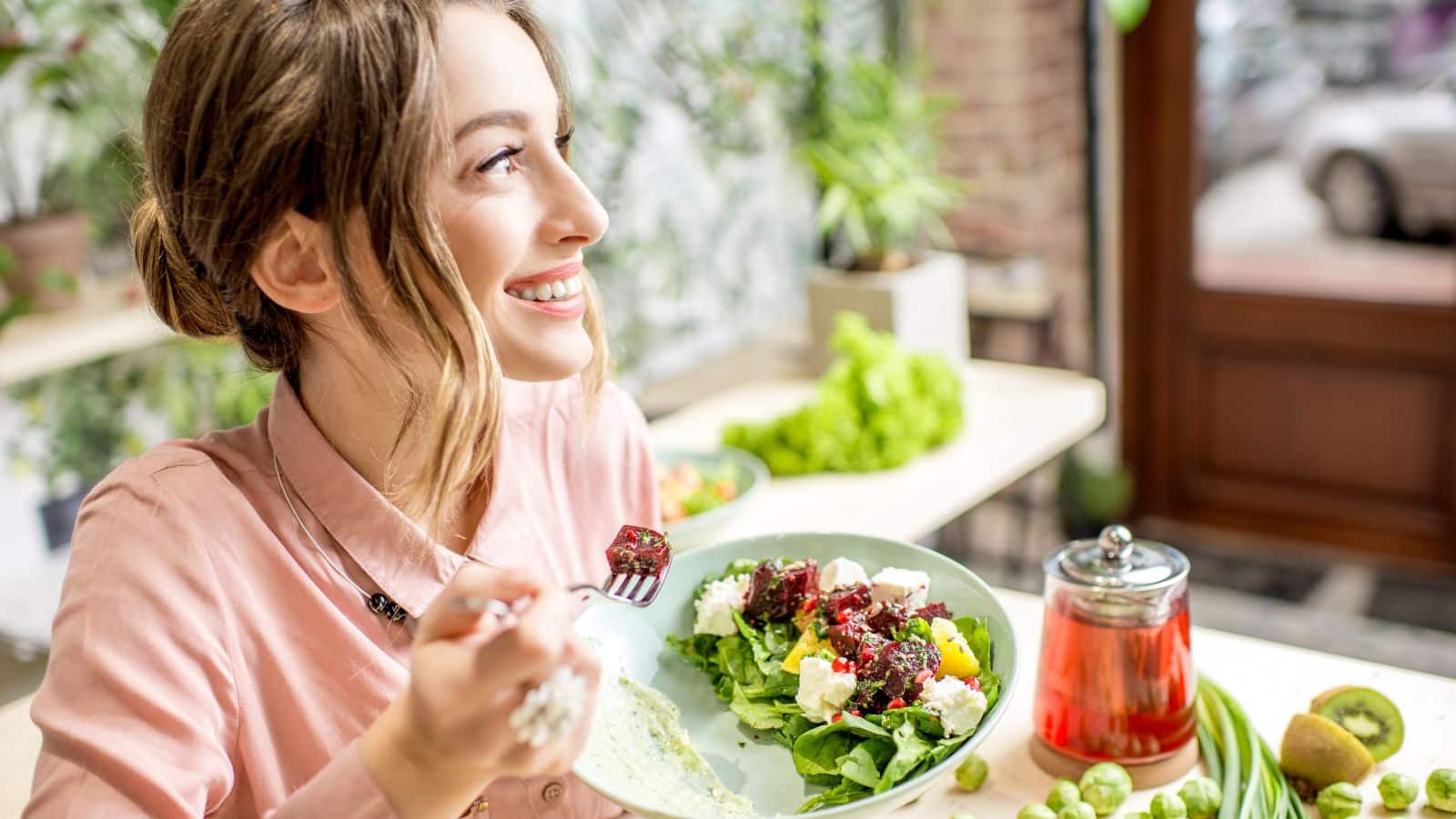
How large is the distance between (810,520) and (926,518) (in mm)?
194

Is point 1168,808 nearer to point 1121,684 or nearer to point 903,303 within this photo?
point 1121,684

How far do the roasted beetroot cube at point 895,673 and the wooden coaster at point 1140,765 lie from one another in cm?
24

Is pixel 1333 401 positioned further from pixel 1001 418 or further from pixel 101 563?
pixel 101 563

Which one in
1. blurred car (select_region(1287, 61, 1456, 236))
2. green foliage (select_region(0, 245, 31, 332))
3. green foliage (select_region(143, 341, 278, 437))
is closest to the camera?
green foliage (select_region(0, 245, 31, 332))

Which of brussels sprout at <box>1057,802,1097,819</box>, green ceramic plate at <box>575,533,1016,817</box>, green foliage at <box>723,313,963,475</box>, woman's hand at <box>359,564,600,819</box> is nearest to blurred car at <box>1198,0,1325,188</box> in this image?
green foliage at <box>723,313,963,475</box>

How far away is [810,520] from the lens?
2055 mm

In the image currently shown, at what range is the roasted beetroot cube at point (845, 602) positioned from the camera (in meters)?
1.10

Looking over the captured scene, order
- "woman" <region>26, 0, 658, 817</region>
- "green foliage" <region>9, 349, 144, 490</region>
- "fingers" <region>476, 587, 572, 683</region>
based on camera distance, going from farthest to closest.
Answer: "green foliage" <region>9, 349, 144, 490</region> → "woman" <region>26, 0, 658, 817</region> → "fingers" <region>476, 587, 572, 683</region>

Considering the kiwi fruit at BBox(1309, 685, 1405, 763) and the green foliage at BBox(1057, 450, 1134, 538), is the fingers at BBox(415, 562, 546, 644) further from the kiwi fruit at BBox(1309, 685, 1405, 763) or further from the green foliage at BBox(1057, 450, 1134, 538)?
the green foliage at BBox(1057, 450, 1134, 538)

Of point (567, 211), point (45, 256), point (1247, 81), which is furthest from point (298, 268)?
point (1247, 81)

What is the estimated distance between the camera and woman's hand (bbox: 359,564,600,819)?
746 mm

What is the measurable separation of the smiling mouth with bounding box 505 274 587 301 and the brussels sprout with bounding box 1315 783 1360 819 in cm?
80

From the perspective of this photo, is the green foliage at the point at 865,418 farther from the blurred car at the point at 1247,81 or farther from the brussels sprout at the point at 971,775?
the blurred car at the point at 1247,81

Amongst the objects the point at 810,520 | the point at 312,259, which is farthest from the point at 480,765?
the point at 810,520
